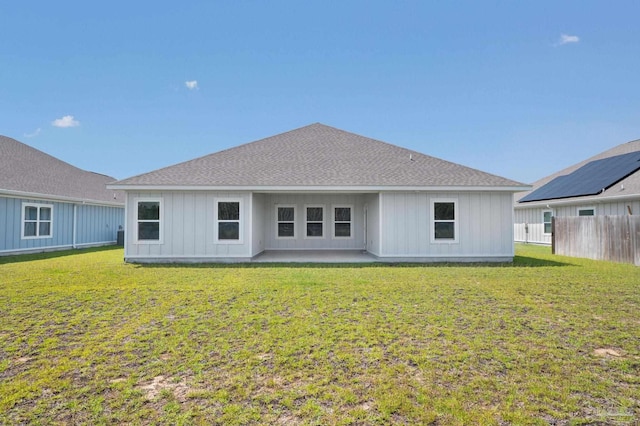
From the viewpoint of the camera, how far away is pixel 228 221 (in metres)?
12.1

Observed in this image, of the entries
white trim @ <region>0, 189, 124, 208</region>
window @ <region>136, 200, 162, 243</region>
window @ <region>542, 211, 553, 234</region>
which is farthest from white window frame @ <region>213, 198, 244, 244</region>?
window @ <region>542, 211, 553, 234</region>

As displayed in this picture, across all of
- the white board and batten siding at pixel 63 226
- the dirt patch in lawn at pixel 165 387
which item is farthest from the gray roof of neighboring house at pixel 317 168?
the dirt patch in lawn at pixel 165 387

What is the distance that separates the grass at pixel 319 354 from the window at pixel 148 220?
13.9 feet

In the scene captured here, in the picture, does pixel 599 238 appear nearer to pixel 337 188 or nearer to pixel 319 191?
pixel 337 188

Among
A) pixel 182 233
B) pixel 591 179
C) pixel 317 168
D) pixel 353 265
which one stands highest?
pixel 591 179

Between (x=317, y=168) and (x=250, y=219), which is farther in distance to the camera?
(x=317, y=168)

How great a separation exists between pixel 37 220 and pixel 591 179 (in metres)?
26.0

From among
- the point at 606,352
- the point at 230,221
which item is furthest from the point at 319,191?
the point at 606,352

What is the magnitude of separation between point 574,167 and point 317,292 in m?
23.3

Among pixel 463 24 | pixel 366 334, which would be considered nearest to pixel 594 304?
pixel 366 334

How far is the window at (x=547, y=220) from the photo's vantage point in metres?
19.2

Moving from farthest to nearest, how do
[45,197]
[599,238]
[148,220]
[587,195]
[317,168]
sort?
[587,195] < [45,197] < [317,168] < [599,238] < [148,220]

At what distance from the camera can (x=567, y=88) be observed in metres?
17.9

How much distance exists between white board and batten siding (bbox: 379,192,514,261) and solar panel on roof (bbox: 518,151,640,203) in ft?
23.1
